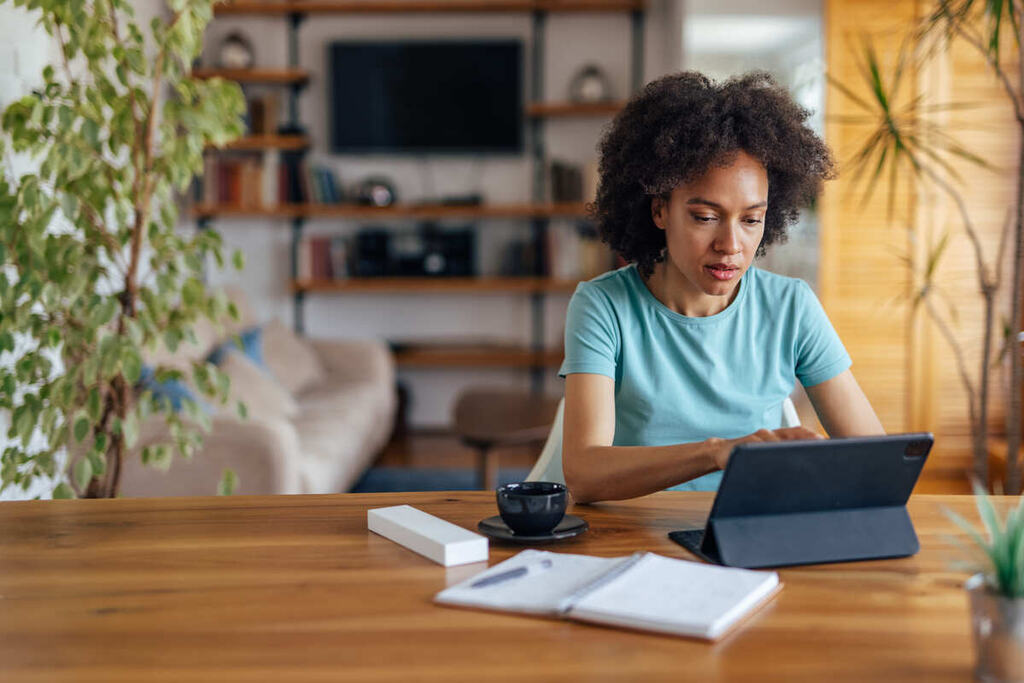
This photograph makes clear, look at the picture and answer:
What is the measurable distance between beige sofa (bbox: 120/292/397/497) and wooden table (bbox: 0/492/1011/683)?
1.13 metres

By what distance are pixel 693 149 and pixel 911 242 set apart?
3119 millimetres

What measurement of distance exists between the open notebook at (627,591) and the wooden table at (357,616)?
0.6 inches

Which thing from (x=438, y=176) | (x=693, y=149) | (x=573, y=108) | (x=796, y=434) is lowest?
(x=796, y=434)

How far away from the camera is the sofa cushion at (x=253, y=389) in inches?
127

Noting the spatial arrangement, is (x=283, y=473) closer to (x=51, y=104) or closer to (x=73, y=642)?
(x=51, y=104)

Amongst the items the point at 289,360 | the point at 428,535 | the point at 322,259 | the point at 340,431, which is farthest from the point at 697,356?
the point at 322,259

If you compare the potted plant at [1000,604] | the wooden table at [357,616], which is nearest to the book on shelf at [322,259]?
the wooden table at [357,616]

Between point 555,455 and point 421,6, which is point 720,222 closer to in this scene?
point 555,455

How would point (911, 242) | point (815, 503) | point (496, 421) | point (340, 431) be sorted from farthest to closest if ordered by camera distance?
point (911, 242) < point (340, 431) < point (496, 421) < point (815, 503)

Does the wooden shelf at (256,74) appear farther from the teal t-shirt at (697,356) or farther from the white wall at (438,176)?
the teal t-shirt at (697,356)

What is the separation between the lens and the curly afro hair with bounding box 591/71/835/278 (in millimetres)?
1494

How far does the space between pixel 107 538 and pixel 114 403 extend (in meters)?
1.12

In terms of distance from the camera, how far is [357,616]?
2.98 ft

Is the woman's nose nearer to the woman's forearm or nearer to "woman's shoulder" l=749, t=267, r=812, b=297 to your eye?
"woman's shoulder" l=749, t=267, r=812, b=297
